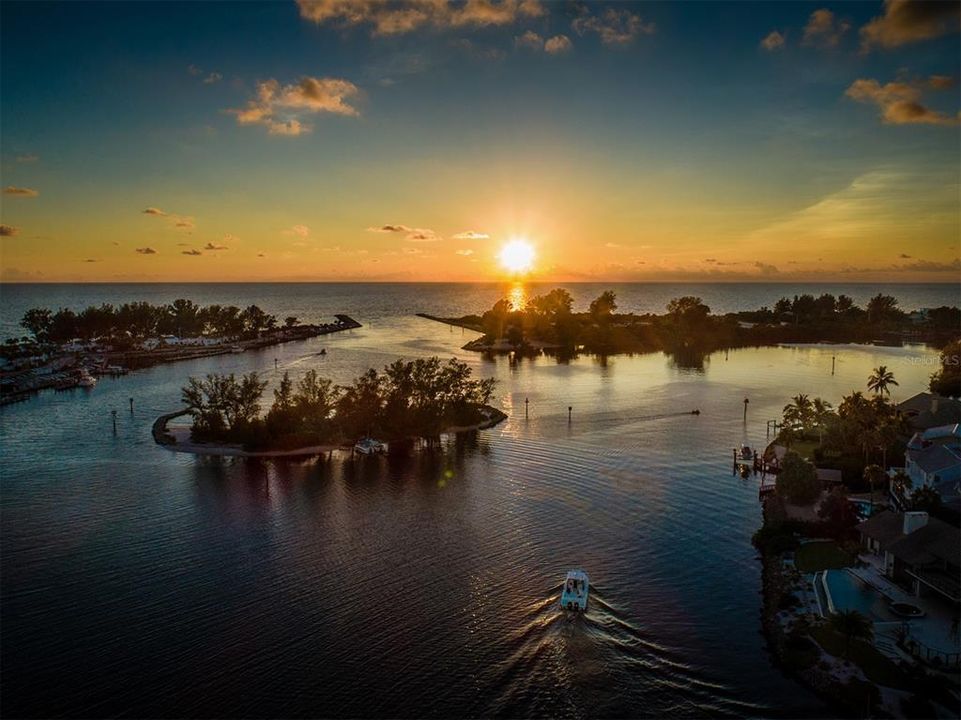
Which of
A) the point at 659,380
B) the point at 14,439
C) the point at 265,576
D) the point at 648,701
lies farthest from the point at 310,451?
the point at 659,380

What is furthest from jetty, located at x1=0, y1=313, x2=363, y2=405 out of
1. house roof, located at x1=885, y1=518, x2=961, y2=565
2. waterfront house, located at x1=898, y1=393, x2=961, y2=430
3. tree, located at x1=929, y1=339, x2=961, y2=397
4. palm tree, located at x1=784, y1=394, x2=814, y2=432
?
tree, located at x1=929, y1=339, x2=961, y2=397

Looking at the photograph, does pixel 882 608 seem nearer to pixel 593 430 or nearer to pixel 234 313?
pixel 593 430

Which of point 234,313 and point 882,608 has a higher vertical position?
point 234,313

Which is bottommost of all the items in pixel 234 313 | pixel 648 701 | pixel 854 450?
pixel 648 701

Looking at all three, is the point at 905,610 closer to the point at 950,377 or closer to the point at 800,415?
the point at 800,415

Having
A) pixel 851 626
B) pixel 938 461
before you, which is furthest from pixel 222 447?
pixel 938 461

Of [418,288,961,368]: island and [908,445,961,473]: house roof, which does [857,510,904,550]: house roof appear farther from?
[418,288,961,368]: island
